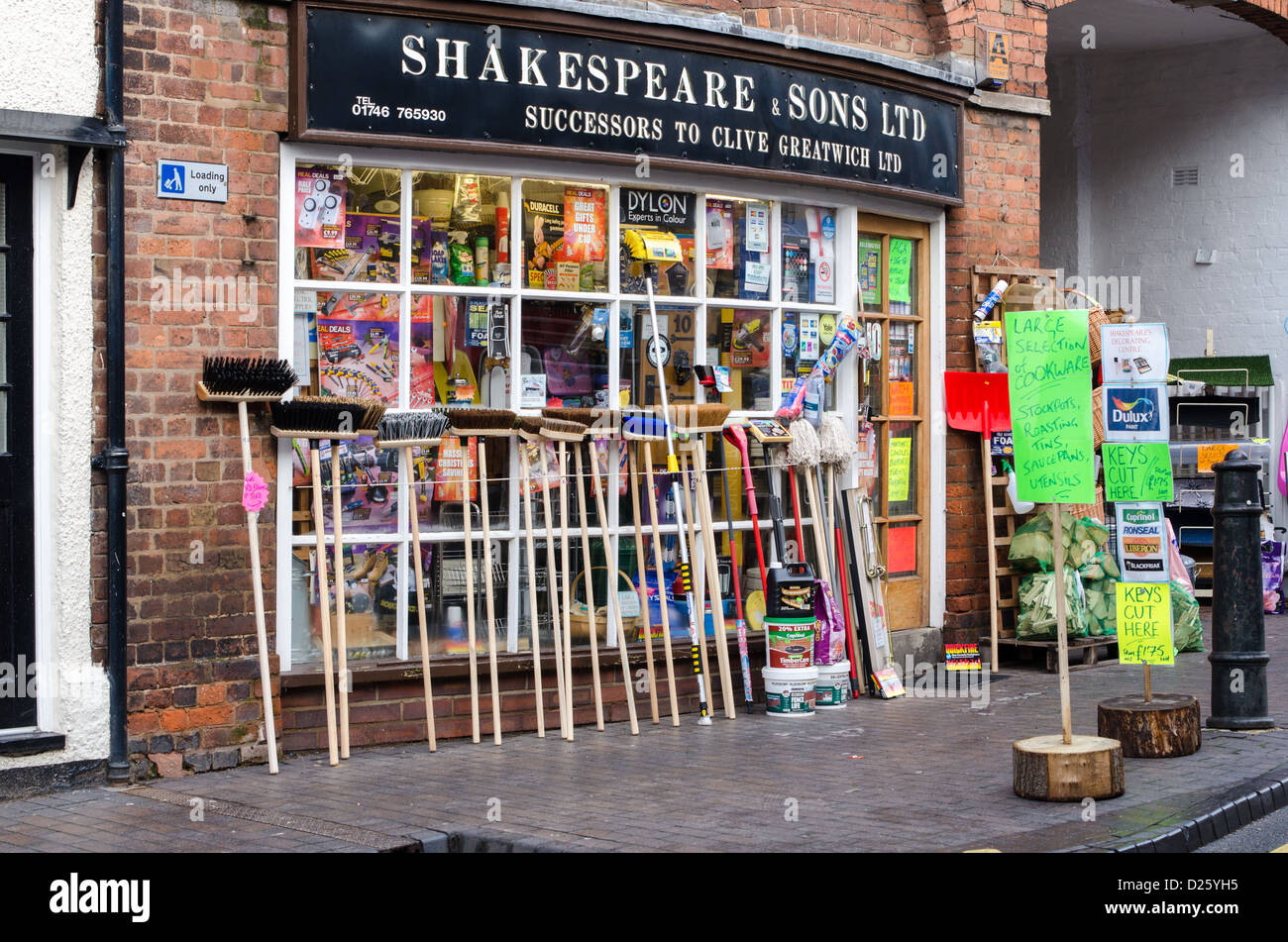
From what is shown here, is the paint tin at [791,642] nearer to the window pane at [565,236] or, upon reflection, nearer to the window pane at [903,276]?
the window pane at [565,236]

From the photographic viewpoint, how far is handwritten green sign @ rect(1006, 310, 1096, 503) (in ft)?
22.1

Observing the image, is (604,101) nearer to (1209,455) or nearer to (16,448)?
(16,448)

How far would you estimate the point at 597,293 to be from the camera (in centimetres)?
872

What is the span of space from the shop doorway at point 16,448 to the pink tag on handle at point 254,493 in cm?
96

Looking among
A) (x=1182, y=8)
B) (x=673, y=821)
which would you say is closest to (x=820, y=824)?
(x=673, y=821)

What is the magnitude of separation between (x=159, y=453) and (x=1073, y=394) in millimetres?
4270

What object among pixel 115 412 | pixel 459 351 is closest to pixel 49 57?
pixel 115 412

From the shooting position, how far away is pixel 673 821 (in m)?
6.25

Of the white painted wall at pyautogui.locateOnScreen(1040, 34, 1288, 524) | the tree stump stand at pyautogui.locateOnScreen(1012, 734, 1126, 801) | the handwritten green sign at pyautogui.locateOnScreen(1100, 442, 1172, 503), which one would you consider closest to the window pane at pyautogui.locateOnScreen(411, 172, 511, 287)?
the handwritten green sign at pyautogui.locateOnScreen(1100, 442, 1172, 503)

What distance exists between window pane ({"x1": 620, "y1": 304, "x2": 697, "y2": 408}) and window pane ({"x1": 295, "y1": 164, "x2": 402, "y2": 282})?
1.53 m

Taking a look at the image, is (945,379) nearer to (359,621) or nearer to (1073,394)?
(1073,394)

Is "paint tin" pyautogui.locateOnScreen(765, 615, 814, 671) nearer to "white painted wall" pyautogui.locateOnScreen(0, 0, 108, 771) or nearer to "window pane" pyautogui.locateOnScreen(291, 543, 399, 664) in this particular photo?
"window pane" pyautogui.locateOnScreen(291, 543, 399, 664)

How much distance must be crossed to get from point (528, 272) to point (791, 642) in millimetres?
2613

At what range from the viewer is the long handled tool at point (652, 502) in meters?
8.51
